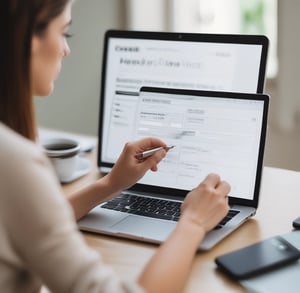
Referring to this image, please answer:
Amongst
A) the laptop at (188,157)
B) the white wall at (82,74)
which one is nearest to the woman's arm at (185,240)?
the laptop at (188,157)

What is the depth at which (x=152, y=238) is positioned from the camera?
113 centimetres

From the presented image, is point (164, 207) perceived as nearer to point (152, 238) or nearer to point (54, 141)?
point (152, 238)

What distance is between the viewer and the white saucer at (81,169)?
4.93 ft

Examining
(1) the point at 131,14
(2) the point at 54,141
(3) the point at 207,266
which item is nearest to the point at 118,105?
(2) the point at 54,141

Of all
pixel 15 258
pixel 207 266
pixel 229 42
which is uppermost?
pixel 229 42

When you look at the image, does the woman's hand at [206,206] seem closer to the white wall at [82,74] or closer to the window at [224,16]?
the window at [224,16]

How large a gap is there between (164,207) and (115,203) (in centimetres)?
11

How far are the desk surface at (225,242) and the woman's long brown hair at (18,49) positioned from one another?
0.32m

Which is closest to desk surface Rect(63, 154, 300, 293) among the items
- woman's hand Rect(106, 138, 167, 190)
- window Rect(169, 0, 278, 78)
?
woman's hand Rect(106, 138, 167, 190)

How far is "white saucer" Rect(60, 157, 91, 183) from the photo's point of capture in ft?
4.93

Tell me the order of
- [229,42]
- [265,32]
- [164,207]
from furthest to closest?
[265,32]
[229,42]
[164,207]

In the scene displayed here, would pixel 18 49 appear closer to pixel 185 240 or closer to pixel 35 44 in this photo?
pixel 35 44

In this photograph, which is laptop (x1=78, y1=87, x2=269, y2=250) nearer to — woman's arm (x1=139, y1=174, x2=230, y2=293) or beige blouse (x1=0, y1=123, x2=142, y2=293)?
woman's arm (x1=139, y1=174, x2=230, y2=293)

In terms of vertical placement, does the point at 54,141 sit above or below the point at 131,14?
below
